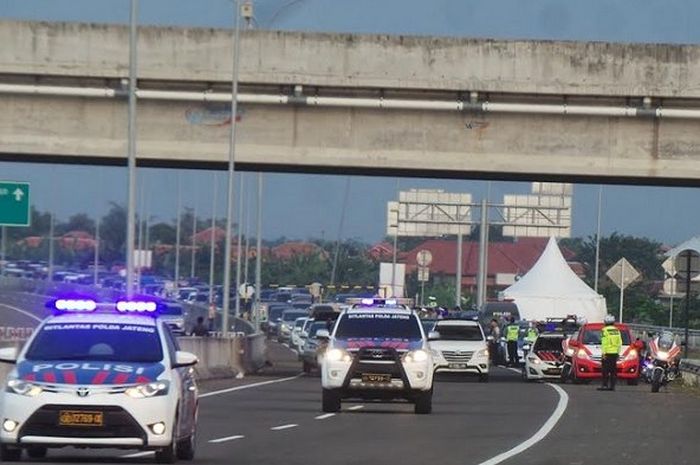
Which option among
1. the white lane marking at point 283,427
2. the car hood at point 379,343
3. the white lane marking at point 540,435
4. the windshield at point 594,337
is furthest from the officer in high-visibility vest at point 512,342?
the white lane marking at point 283,427

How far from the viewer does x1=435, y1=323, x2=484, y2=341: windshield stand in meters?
51.2

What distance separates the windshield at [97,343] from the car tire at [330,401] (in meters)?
11.9

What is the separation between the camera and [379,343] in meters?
31.8

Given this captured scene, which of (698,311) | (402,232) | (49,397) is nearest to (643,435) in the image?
(49,397)

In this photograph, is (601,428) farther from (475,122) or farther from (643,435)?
(475,122)

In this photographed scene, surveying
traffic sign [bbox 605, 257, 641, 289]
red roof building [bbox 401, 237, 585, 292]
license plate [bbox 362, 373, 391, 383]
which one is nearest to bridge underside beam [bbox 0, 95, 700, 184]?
license plate [bbox 362, 373, 391, 383]

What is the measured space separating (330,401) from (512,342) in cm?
3440

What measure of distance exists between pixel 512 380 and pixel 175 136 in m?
14.7

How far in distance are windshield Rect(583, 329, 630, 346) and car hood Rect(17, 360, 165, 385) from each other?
30948 mm

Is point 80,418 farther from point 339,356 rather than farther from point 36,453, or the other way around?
point 339,356

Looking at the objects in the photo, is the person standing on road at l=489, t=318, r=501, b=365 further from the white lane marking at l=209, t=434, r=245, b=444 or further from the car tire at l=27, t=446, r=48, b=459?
the car tire at l=27, t=446, r=48, b=459

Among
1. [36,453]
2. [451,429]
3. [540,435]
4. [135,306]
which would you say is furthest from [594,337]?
[36,453]

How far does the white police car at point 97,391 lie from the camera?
60.8 feet

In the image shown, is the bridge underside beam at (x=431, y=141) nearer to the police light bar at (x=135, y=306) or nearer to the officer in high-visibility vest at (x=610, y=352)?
the officer in high-visibility vest at (x=610, y=352)
